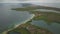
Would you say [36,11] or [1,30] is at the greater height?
[36,11]

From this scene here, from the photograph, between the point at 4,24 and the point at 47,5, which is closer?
the point at 4,24

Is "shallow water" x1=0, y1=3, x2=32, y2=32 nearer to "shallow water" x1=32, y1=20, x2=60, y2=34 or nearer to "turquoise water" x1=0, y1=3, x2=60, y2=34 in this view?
"turquoise water" x1=0, y1=3, x2=60, y2=34

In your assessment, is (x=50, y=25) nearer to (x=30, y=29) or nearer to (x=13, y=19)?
(x=30, y=29)

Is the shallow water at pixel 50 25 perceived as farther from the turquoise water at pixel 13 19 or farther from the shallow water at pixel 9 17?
the shallow water at pixel 9 17

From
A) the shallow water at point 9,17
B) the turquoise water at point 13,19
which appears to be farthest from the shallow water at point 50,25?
the shallow water at point 9,17

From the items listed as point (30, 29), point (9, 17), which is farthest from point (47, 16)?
point (9, 17)

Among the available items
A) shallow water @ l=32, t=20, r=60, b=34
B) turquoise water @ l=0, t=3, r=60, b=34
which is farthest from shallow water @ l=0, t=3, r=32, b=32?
shallow water @ l=32, t=20, r=60, b=34

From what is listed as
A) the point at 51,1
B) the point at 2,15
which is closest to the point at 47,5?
the point at 51,1

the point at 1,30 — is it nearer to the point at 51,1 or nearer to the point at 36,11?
the point at 36,11
